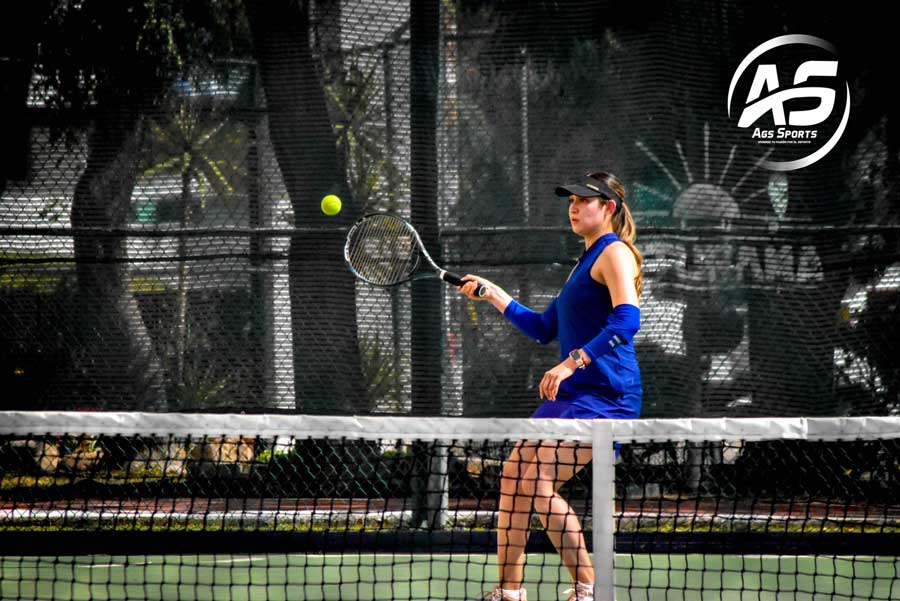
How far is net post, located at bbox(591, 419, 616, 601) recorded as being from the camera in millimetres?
2898

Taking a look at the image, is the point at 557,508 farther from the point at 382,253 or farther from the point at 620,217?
the point at 382,253

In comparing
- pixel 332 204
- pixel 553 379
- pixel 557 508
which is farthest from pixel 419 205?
pixel 557 508

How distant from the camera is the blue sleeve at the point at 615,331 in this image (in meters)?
3.24

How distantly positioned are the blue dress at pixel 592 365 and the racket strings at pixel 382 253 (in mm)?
1423

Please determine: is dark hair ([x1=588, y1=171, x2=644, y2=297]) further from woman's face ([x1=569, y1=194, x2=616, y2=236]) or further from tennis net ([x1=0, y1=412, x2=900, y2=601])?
tennis net ([x1=0, y1=412, x2=900, y2=601])

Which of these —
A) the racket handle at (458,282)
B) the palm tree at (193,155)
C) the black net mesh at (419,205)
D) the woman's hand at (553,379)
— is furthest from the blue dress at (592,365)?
the palm tree at (193,155)

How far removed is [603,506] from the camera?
290 centimetres

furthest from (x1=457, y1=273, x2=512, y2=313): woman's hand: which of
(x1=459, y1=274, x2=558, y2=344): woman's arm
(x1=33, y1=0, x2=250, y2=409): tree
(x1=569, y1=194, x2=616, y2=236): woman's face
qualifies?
(x1=33, y1=0, x2=250, y2=409): tree

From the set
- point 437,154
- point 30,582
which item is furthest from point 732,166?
point 30,582

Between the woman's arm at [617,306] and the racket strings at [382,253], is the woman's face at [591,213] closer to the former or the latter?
the woman's arm at [617,306]

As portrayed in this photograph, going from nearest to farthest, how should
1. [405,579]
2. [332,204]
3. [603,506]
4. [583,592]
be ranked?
[603,506], [583,592], [405,579], [332,204]

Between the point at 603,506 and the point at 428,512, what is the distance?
2281 mm

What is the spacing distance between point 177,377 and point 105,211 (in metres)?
0.88

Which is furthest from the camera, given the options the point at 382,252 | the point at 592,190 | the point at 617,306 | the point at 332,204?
the point at 332,204
